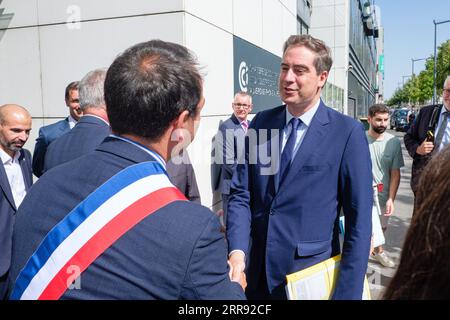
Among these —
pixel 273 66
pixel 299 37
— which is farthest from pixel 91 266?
pixel 273 66

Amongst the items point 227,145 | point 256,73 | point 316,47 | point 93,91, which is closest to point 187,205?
point 316,47

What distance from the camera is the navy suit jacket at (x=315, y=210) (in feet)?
6.36

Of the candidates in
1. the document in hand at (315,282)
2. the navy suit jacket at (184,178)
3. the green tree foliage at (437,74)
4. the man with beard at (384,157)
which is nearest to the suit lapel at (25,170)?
the navy suit jacket at (184,178)

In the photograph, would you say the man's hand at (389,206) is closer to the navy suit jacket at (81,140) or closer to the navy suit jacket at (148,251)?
the navy suit jacket at (81,140)

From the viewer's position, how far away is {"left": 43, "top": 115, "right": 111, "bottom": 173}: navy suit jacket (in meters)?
2.48

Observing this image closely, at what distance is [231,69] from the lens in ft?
17.9

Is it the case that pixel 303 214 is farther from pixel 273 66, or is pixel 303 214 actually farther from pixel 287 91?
pixel 273 66

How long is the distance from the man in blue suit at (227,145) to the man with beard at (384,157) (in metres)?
1.57

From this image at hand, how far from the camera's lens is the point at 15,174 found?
3.26 m

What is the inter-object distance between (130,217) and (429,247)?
751 millimetres

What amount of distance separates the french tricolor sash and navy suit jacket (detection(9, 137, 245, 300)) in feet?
0.07

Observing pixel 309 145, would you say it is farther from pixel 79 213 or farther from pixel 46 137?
pixel 46 137

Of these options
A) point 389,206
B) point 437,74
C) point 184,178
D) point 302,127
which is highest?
point 437,74
